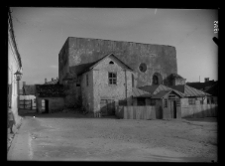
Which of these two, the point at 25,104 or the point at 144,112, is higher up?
the point at 25,104

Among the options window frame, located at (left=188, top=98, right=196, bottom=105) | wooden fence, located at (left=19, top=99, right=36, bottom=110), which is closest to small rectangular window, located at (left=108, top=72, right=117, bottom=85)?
window frame, located at (left=188, top=98, right=196, bottom=105)

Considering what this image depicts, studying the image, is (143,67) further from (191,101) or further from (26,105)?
(26,105)

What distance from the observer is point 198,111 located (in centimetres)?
2317

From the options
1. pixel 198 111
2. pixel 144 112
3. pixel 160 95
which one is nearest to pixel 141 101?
pixel 160 95

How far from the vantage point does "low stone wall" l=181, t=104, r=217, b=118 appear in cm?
2256

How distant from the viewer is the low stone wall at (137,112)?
20953mm

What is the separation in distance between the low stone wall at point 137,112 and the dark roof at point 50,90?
37.0 ft

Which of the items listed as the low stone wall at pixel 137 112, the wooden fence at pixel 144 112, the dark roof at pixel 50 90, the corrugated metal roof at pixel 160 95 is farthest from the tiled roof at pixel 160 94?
the dark roof at pixel 50 90

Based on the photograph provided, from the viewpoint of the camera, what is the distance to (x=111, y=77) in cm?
2495

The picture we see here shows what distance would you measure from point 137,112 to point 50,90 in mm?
13808

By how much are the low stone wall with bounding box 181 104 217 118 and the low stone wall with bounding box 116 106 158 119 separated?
3784 millimetres

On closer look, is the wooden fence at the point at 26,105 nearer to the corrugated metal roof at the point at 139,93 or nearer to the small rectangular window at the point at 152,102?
the corrugated metal roof at the point at 139,93
